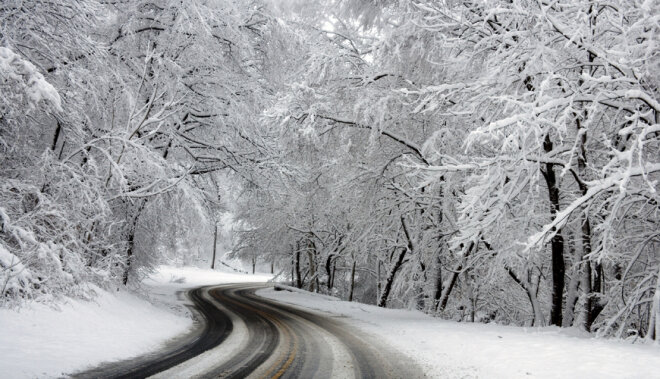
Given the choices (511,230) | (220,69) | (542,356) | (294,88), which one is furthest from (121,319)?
(511,230)

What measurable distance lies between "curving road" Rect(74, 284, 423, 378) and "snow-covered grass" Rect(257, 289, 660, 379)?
802 mm

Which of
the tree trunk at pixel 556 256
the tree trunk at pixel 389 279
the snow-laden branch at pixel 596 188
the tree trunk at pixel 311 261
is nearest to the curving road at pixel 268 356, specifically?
the snow-laden branch at pixel 596 188

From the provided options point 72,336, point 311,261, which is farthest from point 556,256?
point 311,261

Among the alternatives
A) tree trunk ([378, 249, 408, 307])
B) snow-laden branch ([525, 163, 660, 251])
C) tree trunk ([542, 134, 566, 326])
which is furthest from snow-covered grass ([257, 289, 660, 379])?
tree trunk ([378, 249, 408, 307])

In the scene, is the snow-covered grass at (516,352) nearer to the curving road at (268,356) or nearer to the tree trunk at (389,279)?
the curving road at (268,356)

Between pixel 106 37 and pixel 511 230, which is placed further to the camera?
pixel 106 37

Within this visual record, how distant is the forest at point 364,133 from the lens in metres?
6.99

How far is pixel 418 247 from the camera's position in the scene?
14914 millimetres

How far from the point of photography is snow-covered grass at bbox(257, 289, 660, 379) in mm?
6359

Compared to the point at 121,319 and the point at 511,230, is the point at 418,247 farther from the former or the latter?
the point at 121,319

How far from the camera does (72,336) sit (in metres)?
7.41

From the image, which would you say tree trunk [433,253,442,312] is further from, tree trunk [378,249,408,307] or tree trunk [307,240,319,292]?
tree trunk [307,240,319,292]

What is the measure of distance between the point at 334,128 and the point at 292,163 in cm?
271

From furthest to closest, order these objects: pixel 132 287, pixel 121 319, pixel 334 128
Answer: pixel 132 287
pixel 334 128
pixel 121 319
